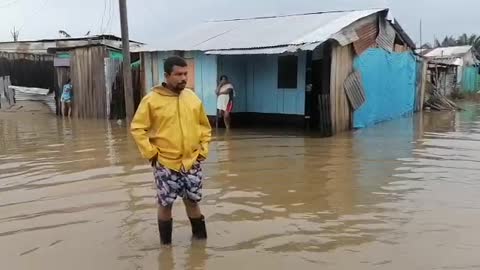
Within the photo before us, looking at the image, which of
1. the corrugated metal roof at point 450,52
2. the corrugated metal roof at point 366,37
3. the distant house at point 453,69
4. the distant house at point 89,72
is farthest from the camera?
the corrugated metal roof at point 450,52

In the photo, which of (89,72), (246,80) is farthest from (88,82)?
(246,80)

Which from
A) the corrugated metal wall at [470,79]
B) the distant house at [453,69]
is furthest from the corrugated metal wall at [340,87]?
the corrugated metal wall at [470,79]

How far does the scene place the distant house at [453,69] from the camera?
2565cm

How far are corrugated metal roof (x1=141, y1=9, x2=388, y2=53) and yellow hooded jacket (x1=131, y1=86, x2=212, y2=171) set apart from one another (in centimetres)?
792

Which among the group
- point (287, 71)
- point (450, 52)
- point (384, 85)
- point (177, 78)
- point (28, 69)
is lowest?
point (384, 85)

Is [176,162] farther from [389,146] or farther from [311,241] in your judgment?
[389,146]

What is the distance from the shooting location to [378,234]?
16.3 ft

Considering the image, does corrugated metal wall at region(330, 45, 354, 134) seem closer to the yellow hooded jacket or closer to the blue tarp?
the blue tarp

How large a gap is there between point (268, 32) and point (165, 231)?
10.6 m

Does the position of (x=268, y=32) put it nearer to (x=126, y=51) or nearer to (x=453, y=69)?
(x=126, y=51)

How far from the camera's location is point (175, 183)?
14.6 ft

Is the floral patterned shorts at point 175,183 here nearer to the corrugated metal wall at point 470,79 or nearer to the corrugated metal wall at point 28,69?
the corrugated metal wall at point 28,69

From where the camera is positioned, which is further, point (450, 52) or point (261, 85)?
point (450, 52)

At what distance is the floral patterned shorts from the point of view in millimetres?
4438
